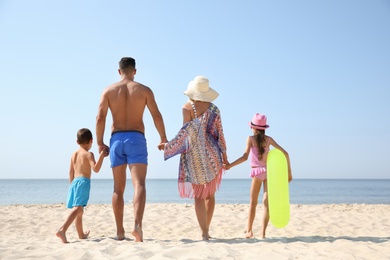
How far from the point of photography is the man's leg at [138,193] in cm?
412

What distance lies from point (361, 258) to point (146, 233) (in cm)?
376

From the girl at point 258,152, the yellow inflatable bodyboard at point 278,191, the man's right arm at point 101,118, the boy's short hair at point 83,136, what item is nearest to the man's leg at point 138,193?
the man's right arm at point 101,118

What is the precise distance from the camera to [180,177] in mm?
4473

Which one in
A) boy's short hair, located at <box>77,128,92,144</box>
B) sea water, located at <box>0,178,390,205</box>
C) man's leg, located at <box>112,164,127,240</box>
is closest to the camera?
man's leg, located at <box>112,164,127,240</box>

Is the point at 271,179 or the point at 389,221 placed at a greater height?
the point at 271,179

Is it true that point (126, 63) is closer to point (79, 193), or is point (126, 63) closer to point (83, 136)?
point (83, 136)

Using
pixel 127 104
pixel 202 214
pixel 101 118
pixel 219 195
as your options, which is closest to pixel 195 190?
pixel 202 214

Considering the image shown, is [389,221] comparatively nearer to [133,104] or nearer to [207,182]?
[207,182]

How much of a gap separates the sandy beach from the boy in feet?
1.47

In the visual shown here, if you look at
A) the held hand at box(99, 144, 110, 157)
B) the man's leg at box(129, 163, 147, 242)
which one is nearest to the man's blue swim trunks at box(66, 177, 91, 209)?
the held hand at box(99, 144, 110, 157)

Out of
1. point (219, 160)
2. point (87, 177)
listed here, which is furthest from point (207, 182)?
point (87, 177)

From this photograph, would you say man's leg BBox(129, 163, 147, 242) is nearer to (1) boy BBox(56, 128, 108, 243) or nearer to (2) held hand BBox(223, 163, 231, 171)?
(1) boy BBox(56, 128, 108, 243)

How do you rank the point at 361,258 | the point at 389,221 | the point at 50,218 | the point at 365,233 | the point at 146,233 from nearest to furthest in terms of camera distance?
the point at 361,258 < the point at 365,233 < the point at 146,233 < the point at 389,221 < the point at 50,218

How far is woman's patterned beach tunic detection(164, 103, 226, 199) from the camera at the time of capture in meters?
4.40
